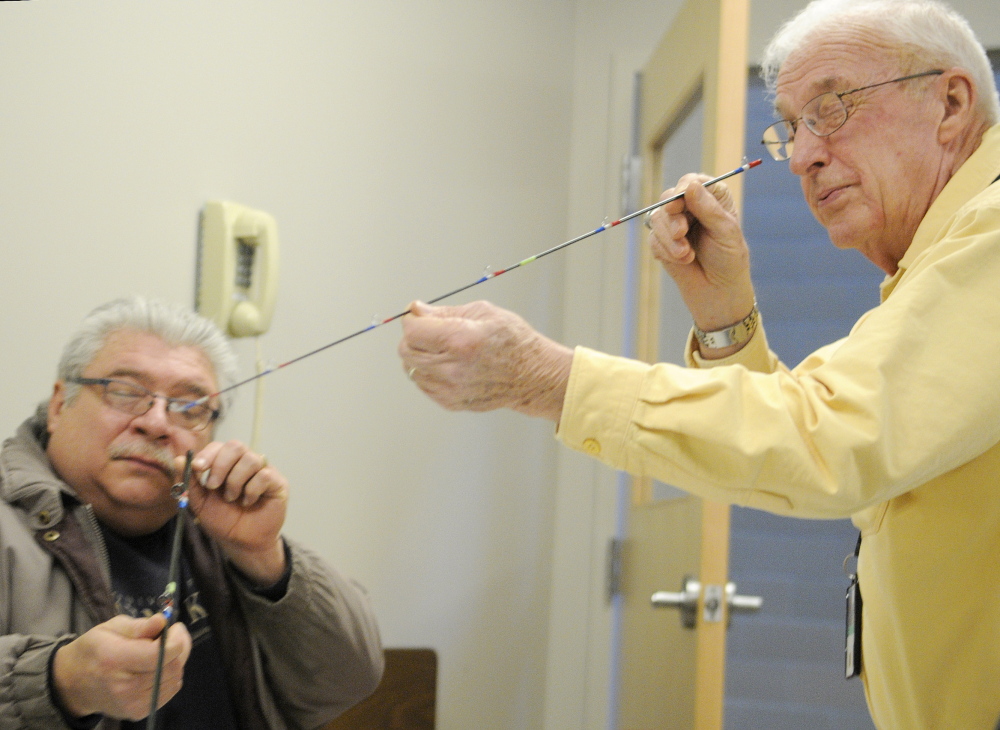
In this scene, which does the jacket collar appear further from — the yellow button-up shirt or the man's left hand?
the yellow button-up shirt

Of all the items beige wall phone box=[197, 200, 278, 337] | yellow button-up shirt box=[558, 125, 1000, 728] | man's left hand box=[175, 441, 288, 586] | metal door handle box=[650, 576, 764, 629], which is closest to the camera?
yellow button-up shirt box=[558, 125, 1000, 728]

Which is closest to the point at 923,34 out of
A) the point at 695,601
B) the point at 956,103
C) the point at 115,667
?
the point at 956,103

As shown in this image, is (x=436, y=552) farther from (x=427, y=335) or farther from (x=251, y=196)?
(x=427, y=335)

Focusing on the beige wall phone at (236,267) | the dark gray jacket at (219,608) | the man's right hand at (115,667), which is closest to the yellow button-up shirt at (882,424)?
the man's right hand at (115,667)

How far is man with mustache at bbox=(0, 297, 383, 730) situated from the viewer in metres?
1.25

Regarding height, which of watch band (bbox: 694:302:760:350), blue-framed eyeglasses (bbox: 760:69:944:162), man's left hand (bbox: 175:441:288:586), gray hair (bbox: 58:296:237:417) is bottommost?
man's left hand (bbox: 175:441:288:586)

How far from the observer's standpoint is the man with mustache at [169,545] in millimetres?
1255

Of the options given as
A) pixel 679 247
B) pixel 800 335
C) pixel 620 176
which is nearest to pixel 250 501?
pixel 679 247

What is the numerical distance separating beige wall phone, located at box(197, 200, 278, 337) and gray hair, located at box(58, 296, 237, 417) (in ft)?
0.49

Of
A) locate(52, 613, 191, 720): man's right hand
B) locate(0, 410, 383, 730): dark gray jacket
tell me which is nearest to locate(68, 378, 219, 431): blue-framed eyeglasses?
locate(0, 410, 383, 730): dark gray jacket

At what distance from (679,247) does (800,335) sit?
2.51 meters

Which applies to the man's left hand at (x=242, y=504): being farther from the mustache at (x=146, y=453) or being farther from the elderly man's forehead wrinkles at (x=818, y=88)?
the elderly man's forehead wrinkles at (x=818, y=88)

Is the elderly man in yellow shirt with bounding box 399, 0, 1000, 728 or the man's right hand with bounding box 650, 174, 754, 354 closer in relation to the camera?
the elderly man in yellow shirt with bounding box 399, 0, 1000, 728

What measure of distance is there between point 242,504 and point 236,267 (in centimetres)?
51
